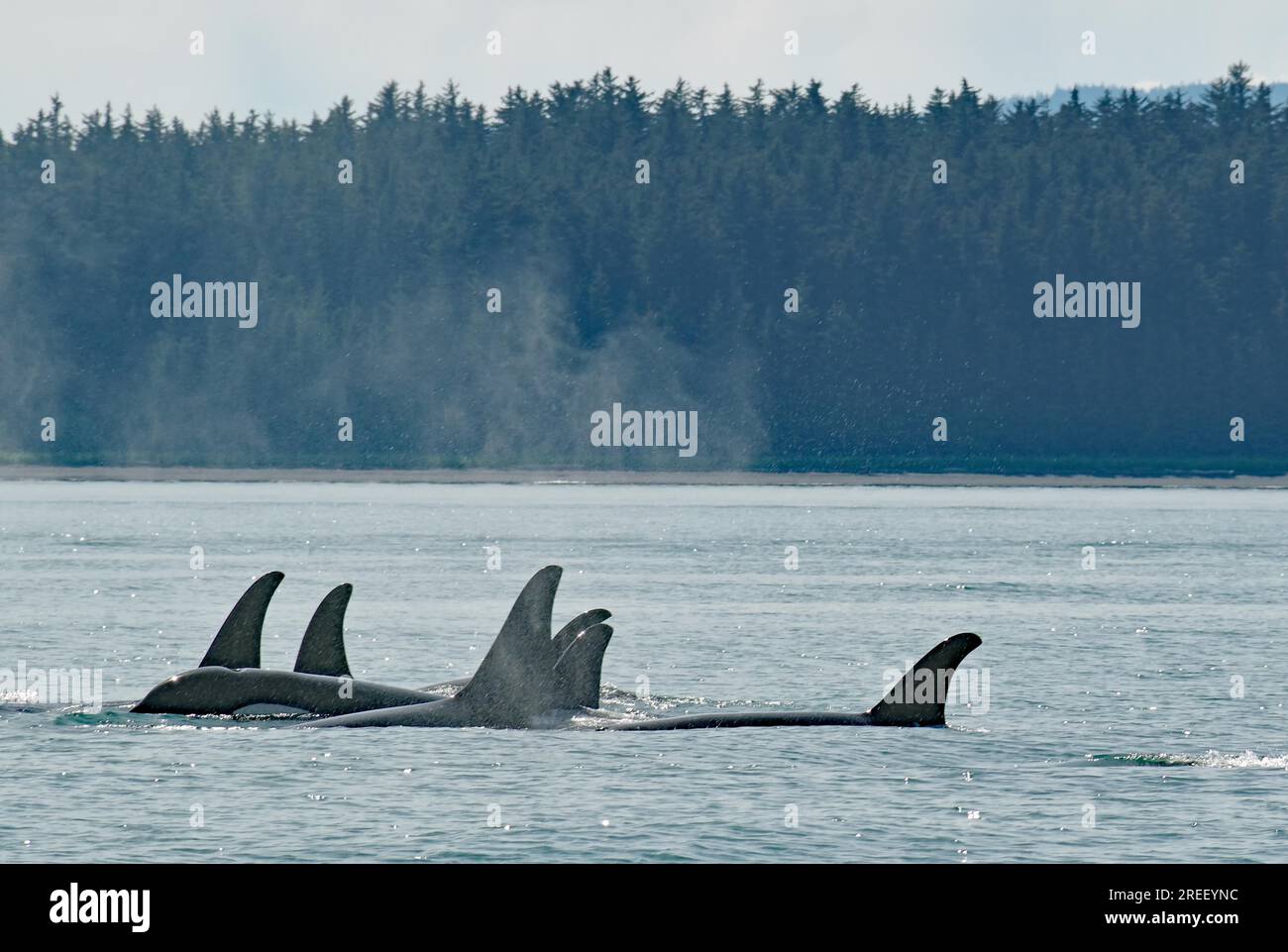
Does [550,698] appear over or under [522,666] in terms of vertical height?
under

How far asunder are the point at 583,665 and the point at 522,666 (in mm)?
1382

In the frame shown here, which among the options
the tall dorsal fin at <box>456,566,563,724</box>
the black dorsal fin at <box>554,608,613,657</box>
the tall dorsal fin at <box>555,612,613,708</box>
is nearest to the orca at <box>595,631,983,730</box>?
the tall dorsal fin at <box>555,612,613,708</box>

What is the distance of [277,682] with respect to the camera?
28812 mm

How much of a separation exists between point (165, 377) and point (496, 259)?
30634mm

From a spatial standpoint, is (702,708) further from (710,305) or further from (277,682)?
(710,305)

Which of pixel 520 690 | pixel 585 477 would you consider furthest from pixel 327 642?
pixel 585 477

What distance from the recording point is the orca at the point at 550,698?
88.5 ft

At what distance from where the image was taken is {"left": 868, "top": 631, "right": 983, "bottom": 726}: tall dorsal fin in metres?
27.4

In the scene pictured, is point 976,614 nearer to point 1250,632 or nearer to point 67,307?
point 1250,632

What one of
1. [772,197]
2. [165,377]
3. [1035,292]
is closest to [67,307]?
[165,377]

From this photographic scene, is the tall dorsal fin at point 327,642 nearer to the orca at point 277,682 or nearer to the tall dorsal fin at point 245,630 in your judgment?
the orca at point 277,682

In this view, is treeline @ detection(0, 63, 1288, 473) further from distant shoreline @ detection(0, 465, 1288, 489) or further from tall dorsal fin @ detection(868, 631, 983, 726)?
tall dorsal fin @ detection(868, 631, 983, 726)

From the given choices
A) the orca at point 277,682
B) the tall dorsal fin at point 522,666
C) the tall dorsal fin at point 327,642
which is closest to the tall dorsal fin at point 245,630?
the orca at point 277,682
